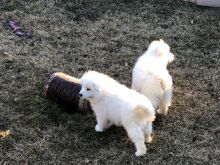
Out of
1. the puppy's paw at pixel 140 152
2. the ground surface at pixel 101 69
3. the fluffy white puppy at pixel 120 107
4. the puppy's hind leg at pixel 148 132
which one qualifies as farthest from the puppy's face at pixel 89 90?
the puppy's paw at pixel 140 152

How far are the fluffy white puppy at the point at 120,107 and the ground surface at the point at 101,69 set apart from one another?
22 centimetres

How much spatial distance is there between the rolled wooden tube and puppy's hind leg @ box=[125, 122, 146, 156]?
3.28ft

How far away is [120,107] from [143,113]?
1.09 ft

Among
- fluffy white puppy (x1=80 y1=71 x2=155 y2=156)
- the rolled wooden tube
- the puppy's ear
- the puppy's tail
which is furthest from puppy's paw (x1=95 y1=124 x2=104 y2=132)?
the puppy's tail

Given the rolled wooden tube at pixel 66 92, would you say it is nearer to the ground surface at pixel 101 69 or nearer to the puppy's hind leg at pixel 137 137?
the ground surface at pixel 101 69

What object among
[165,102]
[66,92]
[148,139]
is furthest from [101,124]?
[165,102]

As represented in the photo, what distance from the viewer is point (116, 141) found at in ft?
19.6

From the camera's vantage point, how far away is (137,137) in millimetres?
5543

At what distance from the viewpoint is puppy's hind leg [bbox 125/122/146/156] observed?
552cm

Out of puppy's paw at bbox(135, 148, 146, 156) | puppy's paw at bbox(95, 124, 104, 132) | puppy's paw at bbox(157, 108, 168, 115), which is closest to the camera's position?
puppy's paw at bbox(135, 148, 146, 156)

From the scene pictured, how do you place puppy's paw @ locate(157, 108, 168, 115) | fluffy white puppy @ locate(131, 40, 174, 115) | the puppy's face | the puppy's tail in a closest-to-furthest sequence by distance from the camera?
the puppy's tail → the puppy's face → fluffy white puppy @ locate(131, 40, 174, 115) → puppy's paw @ locate(157, 108, 168, 115)

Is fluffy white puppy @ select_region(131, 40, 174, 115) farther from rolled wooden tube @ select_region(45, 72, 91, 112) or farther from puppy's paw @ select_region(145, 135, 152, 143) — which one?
rolled wooden tube @ select_region(45, 72, 91, 112)

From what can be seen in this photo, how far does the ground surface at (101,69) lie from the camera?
19.1 feet

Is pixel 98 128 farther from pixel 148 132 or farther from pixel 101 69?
pixel 101 69
